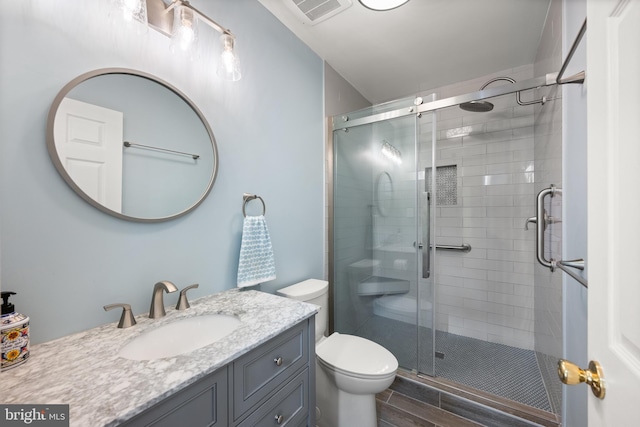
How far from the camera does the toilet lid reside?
1350 mm

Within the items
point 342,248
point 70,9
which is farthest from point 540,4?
point 70,9

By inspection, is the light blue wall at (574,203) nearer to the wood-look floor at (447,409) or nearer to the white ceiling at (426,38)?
the wood-look floor at (447,409)

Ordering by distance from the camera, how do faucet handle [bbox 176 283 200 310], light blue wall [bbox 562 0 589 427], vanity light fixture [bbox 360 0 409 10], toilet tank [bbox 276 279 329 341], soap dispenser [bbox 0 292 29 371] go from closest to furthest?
soap dispenser [bbox 0 292 29 371], light blue wall [bbox 562 0 589 427], faucet handle [bbox 176 283 200 310], vanity light fixture [bbox 360 0 409 10], toilet tank [bbox 276 279 329 341]

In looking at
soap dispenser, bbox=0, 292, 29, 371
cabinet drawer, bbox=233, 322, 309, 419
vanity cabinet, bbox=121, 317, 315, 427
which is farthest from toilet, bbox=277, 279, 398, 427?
soap dispenser, bbox=0, 292, 29, 371

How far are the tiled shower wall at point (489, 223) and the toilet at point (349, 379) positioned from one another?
1457 millimetres

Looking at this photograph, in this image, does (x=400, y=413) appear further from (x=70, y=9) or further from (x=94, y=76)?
(x=70, y=9)

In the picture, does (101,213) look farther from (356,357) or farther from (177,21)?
(356,357)

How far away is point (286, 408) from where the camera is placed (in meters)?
1.00

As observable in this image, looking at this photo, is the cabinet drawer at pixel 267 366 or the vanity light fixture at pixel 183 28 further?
the vanity light fixture at pixel 183 28

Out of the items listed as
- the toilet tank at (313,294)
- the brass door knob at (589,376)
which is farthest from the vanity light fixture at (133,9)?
the brass door knob at (589,376)

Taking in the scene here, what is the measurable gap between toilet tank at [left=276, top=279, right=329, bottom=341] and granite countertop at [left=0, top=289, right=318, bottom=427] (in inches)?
22.4

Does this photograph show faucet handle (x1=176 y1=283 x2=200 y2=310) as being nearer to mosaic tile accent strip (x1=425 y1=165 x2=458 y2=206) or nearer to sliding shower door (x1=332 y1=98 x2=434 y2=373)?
sliding shower door (x1=332 y1=98 x2=434 y2=373)

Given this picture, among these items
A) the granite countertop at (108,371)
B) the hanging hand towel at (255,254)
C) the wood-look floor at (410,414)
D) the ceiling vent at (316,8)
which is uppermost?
the ceiling vent at (316,8)

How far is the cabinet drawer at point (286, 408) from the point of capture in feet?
2.92
